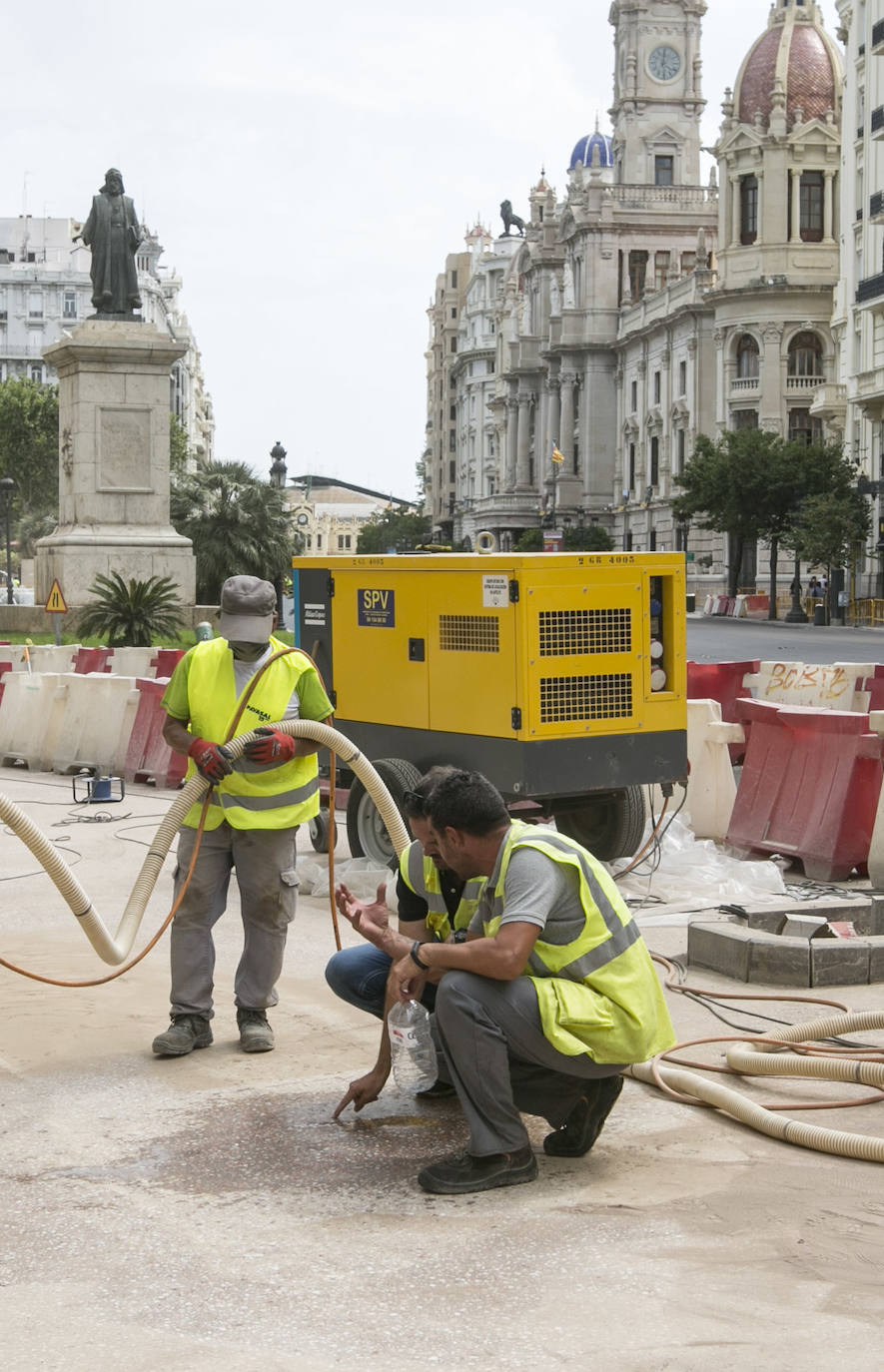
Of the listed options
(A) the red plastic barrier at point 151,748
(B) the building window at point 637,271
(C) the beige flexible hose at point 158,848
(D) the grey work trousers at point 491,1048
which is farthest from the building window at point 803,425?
(D) the grey work trousers at point 491,1048

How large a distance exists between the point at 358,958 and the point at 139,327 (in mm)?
22824

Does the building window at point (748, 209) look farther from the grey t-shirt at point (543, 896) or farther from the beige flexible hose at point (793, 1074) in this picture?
the grey t-shirt at point (543, 896)

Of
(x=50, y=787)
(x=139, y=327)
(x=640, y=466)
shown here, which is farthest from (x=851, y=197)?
(x=50, y=787)

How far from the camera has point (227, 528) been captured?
38.1 meters

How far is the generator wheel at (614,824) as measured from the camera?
10492 mm

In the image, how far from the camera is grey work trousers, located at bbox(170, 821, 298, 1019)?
21.8ft

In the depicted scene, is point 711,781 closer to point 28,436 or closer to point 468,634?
point 468,634

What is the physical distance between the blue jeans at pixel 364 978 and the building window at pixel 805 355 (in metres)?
75.6

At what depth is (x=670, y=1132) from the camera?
5617 millimetres

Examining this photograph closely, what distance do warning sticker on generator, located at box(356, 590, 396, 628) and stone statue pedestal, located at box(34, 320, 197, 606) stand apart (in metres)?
16.7

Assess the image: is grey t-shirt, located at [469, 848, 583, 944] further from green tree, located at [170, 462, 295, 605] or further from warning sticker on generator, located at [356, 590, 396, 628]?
green tree, located at [170, 462, 295, 605]

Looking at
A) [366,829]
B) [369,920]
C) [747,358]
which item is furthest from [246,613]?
[747,358]

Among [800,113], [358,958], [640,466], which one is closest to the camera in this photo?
[358,958]

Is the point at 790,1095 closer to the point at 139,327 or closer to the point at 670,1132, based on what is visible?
the point at 670,1132
